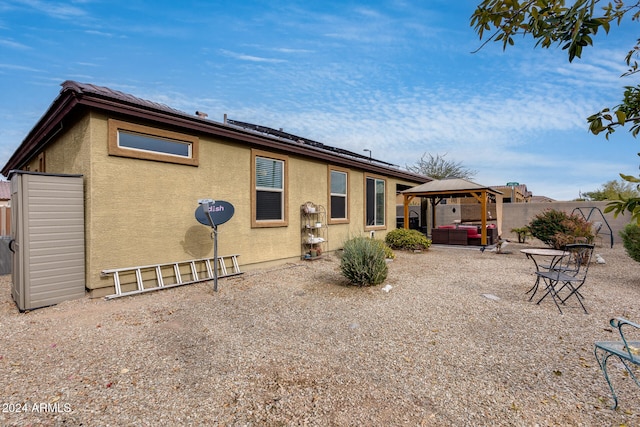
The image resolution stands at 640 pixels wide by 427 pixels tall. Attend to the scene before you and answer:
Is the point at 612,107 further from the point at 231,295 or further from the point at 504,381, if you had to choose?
the point at 231,295

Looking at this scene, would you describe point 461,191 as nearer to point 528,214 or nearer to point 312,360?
point 528,214

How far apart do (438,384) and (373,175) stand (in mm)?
9108

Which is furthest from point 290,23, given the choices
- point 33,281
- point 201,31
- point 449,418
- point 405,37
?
point 449,418

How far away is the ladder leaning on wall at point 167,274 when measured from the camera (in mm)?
5008

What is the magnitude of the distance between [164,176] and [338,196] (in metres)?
5.34

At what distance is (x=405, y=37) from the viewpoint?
5.14 m

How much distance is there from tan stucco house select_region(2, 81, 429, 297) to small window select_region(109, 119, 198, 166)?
2 cm

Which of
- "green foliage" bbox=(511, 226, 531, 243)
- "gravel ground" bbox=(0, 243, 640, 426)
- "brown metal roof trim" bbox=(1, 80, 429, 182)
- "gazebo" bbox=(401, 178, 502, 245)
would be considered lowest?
"gravel ground" bbox=(0, 243, 640, 426)

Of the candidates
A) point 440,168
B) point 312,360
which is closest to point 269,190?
point 312,360

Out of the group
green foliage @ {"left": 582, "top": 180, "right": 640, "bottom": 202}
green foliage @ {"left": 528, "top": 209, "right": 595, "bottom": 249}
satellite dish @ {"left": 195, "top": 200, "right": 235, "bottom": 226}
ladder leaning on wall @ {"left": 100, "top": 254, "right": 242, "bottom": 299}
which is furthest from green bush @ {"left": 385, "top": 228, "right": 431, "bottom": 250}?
green foliage @ {"left": 582, "top": 180, "right": 640, "bottom": 202}

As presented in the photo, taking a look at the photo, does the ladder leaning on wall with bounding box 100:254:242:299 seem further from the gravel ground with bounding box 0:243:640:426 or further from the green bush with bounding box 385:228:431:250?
the green bush with bounding box 385:228:431:250

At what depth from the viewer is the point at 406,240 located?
1083cm

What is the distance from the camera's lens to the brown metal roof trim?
452 cm

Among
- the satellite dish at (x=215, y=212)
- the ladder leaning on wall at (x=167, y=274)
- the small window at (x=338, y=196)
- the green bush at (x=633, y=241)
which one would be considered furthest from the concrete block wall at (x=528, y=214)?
the satellite dish at (x=215, y=212)
